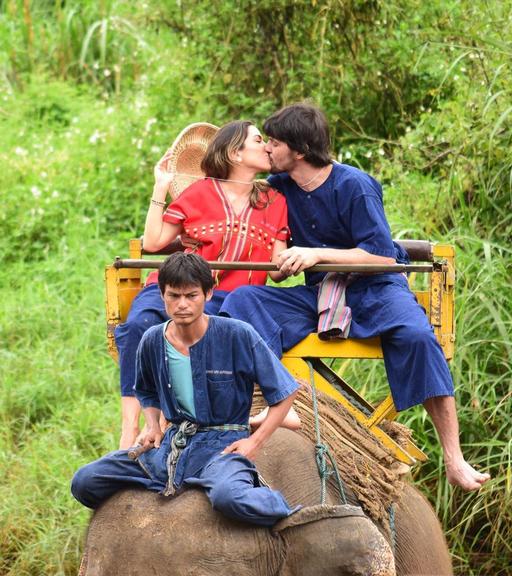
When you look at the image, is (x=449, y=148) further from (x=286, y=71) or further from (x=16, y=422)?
(x=16, y=422)

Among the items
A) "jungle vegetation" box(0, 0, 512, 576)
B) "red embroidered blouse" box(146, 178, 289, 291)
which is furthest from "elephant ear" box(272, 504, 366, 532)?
"jungle vegetation" box(0, 0, 512, 576)

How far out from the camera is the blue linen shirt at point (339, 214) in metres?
4.65

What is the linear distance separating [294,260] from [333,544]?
1338mm

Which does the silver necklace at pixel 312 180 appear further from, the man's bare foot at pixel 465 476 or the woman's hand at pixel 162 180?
the man's bare foot at pixel 465 476

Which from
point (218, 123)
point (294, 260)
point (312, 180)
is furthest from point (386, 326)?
point (218, 123)

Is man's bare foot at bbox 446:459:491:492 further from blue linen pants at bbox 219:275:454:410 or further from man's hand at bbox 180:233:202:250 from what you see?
man's hand at bbox 180:233:202:250

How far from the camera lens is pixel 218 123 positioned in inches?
338

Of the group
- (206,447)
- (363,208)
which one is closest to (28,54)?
(363,208)

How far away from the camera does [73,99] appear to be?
10758mm

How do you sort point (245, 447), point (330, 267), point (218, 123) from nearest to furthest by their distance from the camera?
point (245, 447) → point (330, 267) → point (218, 123)

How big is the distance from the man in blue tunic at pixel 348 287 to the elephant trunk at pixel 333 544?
1124 millimetres

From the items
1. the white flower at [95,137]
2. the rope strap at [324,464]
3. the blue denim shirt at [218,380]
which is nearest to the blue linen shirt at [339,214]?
the rope strap at [324,464]

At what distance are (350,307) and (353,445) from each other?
0.48 m

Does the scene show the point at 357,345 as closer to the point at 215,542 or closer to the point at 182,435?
the point at 182,435
